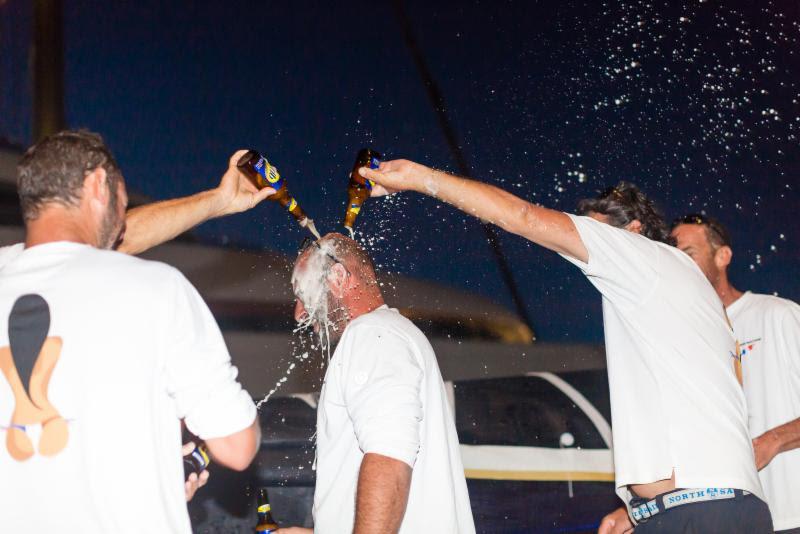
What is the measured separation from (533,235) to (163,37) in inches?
123

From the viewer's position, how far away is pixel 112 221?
156 cm

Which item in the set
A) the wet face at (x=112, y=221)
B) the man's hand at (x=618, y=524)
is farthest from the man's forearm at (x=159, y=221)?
the man's hand at (x=618, y=524)

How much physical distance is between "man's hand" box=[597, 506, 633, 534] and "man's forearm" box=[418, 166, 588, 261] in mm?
980

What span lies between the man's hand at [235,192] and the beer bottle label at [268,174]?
21mm

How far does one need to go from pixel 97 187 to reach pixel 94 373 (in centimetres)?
40

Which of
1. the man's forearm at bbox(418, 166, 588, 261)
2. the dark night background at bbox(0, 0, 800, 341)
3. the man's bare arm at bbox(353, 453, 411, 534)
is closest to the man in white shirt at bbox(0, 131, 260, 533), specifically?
the man's bare arm at bbox(353, 453, 411, 534)

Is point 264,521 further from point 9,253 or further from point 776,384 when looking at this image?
point 776,384

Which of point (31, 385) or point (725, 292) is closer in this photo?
point (31, 385)

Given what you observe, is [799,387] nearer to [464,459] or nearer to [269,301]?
[464,459]

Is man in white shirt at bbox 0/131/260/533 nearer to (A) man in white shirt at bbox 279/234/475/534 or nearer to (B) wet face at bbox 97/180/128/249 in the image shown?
(B) wet face at bbox 97/180/128/249

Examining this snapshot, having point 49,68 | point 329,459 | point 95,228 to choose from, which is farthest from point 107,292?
point 49,68

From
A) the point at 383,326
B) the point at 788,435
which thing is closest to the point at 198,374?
the point at 383,326

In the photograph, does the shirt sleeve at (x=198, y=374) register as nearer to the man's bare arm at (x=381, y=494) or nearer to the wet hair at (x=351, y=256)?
the man's bare arm at (x=381, y=494)

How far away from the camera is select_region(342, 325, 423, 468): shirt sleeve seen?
194 centimetres
